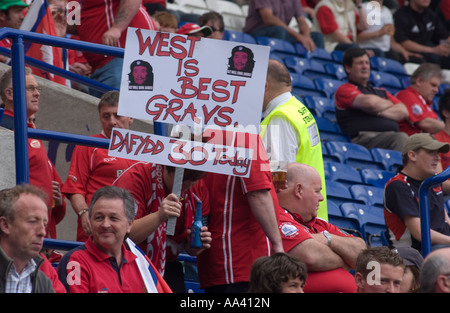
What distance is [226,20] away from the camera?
12148mm

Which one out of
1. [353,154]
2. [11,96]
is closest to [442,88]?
[353,154]

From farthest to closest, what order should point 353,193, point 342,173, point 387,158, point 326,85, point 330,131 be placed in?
point 326,85 < point 330,131 < point 387,158 < point 342,173 < point 353,193

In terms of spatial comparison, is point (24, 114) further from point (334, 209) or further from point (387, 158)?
point (387, 158)

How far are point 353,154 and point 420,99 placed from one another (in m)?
1.14

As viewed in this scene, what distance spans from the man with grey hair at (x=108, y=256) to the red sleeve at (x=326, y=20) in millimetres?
7688

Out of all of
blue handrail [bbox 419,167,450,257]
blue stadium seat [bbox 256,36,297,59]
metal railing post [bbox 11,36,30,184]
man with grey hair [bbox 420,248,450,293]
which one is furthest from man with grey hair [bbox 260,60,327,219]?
blue stadium seat [bbox 256,36,297,59]

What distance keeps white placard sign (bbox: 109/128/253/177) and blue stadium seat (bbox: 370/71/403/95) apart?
22.6 feet

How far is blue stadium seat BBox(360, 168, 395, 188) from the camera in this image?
8.98 m

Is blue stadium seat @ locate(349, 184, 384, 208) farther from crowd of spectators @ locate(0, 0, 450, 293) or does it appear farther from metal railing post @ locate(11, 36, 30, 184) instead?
metal railing post @ locate(11, 36, 30, 184)

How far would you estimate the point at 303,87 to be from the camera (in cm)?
1055

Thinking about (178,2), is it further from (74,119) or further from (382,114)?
(74,119)

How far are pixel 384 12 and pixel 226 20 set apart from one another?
1959 millimetres

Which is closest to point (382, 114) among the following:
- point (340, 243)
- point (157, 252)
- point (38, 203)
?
point (340, 243)

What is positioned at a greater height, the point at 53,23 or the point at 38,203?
the point at 53,23
